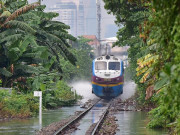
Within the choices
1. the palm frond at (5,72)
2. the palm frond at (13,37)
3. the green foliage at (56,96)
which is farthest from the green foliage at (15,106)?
the green foliage at (56,96)

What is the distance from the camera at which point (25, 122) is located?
849 inches

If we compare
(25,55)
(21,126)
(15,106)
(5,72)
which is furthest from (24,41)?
(21,126)

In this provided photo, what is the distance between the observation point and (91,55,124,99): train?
1441 inches

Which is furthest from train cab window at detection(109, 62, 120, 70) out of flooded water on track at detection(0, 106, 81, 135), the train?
flooded water on track at detection(0, 106, 81, 135)

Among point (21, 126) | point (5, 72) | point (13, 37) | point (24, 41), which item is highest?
point (13, 37)

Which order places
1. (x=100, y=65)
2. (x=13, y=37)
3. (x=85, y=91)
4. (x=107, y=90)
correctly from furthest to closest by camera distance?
(x=85, y=91) → (x=100, y=65) → (x=107, y=90) → (x=13, y=37)

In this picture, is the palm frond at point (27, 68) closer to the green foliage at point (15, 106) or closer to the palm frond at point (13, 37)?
the palm frond at point (13, 37)

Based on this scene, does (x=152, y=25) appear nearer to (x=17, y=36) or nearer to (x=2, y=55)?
(x=17, y=36)

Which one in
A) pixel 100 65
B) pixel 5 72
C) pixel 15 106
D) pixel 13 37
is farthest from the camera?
pixel 100 65

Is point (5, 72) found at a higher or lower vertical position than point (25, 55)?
lower

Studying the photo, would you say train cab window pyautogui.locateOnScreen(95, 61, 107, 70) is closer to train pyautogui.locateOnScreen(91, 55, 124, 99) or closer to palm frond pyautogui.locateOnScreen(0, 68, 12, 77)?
train pyautogui.locateOnScreen(91, 55, 124, 99)

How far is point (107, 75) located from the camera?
36.6 metres

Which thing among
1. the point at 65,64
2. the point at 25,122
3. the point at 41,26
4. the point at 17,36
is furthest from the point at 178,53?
the point at 65,64

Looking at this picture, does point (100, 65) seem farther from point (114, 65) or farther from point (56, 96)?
point (56, 96)
